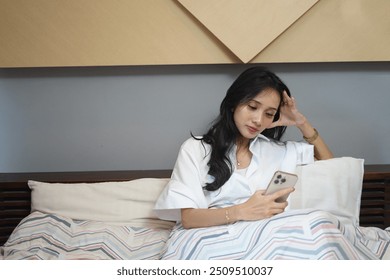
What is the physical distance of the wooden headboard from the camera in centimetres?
230

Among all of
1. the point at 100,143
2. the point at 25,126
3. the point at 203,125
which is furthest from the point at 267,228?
the point at 25,126

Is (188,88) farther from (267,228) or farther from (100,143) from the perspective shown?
(267,228)

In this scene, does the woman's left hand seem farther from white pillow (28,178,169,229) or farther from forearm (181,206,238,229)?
white pillow (28,178,169,229)

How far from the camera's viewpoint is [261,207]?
5.99 ft

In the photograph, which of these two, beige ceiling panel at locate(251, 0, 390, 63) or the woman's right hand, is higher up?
beige ceiling panel at locate(251, 0, 390, 63)

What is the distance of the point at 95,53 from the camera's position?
7.73ft

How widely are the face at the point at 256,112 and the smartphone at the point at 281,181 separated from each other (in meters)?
0.25

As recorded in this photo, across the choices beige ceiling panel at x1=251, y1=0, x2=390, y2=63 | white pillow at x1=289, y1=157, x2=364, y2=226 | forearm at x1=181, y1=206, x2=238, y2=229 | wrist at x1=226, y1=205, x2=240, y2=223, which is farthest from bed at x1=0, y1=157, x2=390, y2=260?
beige ceiling panel at x1=251, y1=0, x2=390, y2=63

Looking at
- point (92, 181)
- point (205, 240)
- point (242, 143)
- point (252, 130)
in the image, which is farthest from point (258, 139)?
point (92, 181)

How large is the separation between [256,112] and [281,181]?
30cm

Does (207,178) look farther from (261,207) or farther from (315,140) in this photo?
(315,140)

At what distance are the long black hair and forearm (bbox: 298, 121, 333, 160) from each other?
0.54 ft
